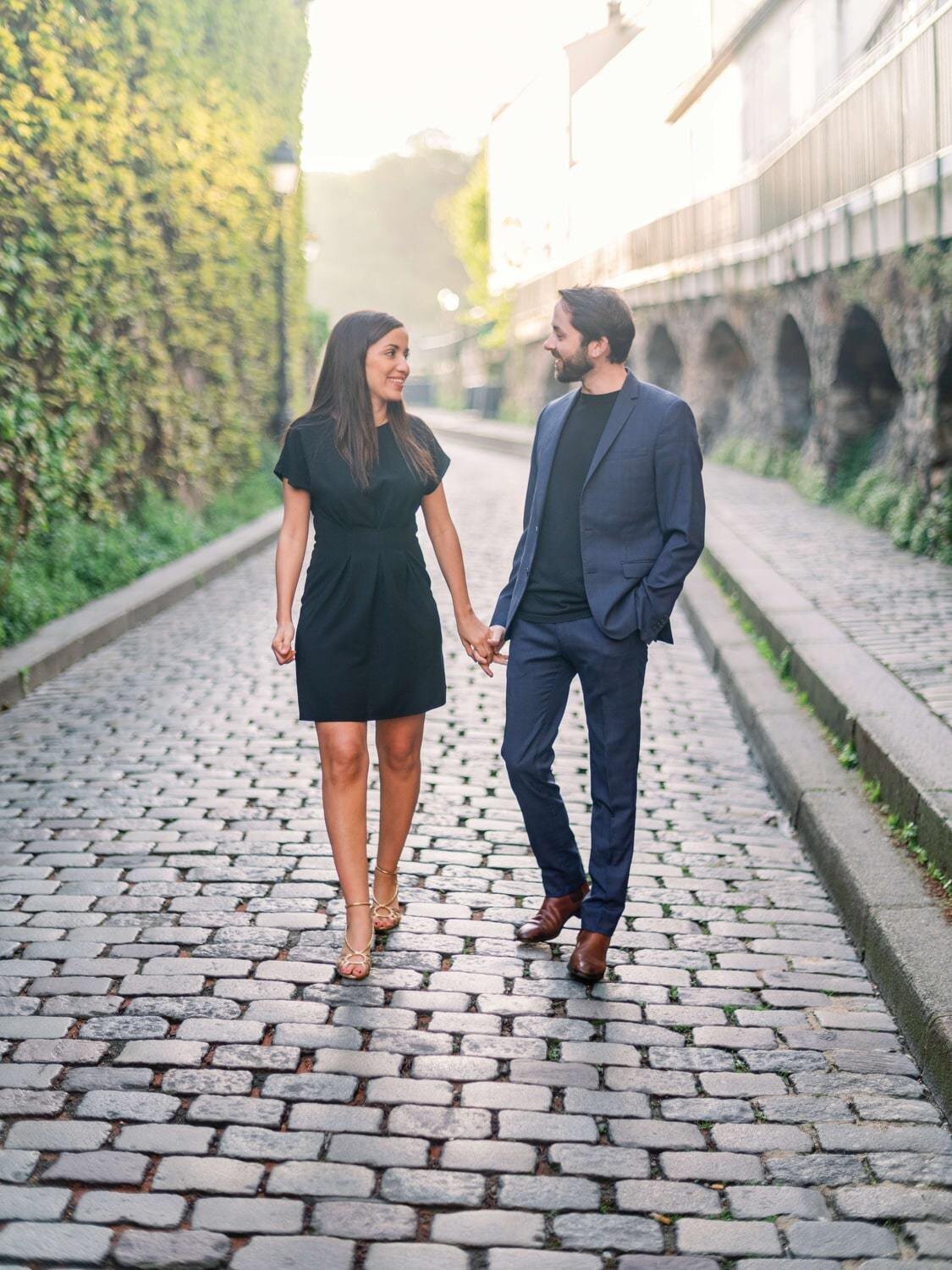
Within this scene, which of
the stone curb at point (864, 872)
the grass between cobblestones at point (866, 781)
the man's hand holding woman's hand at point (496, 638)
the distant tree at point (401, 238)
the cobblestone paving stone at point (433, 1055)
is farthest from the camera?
the distant tree at point (401, 238)

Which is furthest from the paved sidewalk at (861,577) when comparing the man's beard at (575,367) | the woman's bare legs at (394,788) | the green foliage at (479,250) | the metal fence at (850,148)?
the green foliage at (479,250)

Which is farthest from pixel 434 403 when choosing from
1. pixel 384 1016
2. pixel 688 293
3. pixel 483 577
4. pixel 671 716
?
pixel 384 1016

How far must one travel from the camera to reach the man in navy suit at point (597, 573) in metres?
4.06

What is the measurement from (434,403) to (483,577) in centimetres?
5094

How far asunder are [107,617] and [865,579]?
200 inches

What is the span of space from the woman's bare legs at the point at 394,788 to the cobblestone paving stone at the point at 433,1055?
7.1 inches

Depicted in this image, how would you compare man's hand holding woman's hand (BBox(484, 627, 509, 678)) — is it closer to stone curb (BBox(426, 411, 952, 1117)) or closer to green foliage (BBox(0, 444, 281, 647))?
stone curb (BBox(426, 411, 952, 1117))

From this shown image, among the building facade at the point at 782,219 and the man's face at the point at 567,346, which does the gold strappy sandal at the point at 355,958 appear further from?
the building facade at the point at 782,219

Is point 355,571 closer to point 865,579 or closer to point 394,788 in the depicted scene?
point 394,788

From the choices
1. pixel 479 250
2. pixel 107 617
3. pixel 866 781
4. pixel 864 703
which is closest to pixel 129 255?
pixel 107 617

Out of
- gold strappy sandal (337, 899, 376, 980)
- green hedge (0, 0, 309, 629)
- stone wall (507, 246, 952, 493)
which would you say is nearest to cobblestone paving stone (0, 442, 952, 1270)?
gold strappy sandal (337, 899, 376, 980)

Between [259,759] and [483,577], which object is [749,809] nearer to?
[259,759]

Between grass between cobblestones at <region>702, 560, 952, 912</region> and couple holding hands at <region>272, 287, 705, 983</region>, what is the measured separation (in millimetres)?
1039

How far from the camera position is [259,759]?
663 cm
